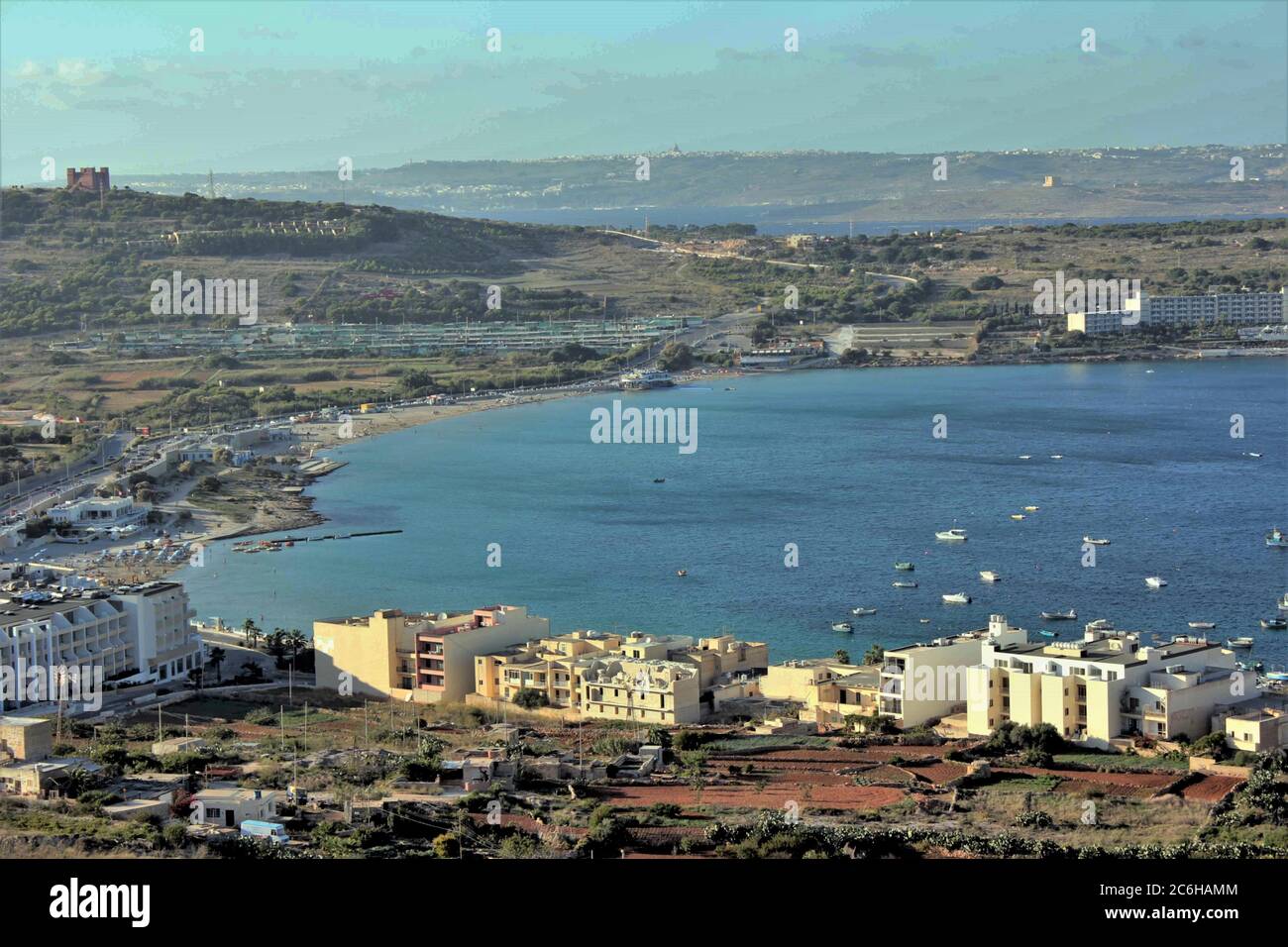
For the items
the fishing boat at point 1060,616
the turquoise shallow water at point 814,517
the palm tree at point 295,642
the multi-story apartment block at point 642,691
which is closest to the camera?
the multi-story apartment block at point 642,691

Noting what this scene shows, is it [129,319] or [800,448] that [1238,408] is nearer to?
[800,448]

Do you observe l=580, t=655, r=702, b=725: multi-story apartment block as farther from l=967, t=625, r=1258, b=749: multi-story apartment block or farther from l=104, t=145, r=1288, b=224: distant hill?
l=104, t=145, r=1288, b=224: distant hill

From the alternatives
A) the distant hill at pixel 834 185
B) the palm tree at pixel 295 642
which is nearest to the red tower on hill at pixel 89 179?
the palm tree at pixel 295 642

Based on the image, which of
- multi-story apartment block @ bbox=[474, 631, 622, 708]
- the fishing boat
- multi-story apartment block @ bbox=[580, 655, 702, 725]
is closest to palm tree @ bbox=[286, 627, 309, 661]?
multi-story apartment block @ bbox=[474, 631, 622, 708]

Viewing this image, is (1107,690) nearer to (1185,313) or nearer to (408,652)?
(408,652)

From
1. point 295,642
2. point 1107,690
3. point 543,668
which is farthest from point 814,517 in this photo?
point 1107,690

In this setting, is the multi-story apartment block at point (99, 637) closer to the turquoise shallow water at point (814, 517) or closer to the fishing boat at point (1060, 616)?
the turquoise shallow water at point (814, 517)

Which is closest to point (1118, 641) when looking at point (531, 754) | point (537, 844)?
point (531, 754)
